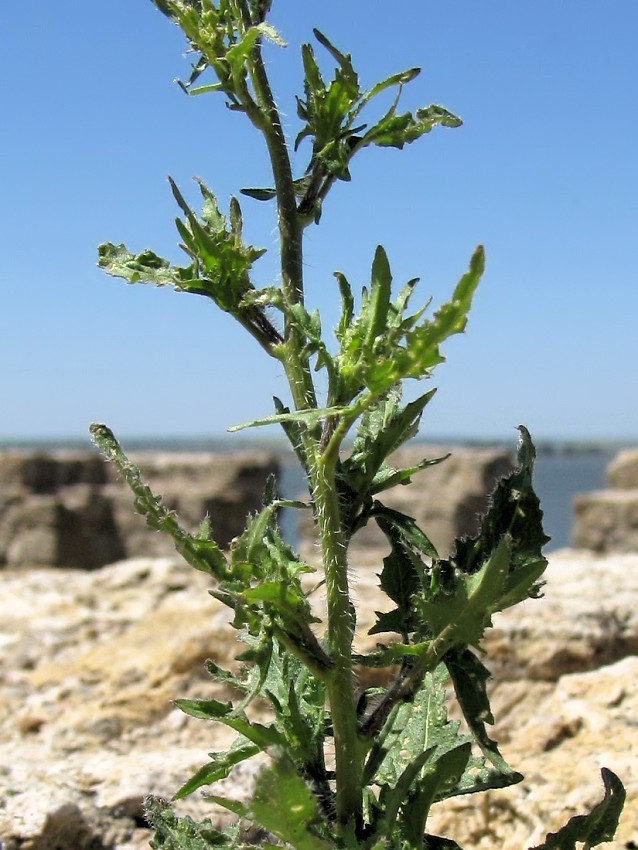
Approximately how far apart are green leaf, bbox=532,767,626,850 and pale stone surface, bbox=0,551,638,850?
42cm

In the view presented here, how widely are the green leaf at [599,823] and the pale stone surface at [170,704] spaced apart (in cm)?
42

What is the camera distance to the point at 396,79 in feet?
5.47

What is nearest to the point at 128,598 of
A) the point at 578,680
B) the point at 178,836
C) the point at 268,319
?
the point at 578,680

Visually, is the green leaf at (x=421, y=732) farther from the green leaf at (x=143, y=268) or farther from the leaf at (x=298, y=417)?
the green leaf at (x=143, y=268)

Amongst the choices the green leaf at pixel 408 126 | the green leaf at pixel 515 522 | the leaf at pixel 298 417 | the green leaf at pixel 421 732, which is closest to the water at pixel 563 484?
the green leaf at pixel 515 522

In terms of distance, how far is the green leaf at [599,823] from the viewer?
174cm

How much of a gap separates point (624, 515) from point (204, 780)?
6865mm

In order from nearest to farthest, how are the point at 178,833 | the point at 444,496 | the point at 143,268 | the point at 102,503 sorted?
the point at 143,268 < the point at 178,833 < the point at 444,496 < the point at 102,503

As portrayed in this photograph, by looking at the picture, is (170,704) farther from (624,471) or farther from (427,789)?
(624,471)

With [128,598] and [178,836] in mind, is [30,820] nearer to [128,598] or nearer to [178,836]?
[178,836]

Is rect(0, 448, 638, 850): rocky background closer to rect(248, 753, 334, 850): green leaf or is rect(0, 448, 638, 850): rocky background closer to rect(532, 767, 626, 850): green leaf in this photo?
rect(532, 767, 626, 850): green leaf

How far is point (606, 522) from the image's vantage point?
26.3 ft

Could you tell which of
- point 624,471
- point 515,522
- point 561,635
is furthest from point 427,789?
point 624,471

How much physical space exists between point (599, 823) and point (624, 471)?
7.85 metres
